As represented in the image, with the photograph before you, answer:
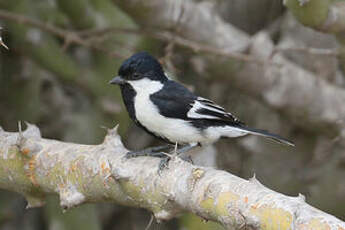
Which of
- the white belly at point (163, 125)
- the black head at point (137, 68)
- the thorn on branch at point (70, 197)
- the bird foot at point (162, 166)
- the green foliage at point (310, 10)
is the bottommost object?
the thorn on branch at point (70, 197)

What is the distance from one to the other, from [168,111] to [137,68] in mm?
303

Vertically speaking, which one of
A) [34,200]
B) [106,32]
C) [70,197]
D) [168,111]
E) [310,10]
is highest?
[310,10]

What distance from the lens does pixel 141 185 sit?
2455 mm

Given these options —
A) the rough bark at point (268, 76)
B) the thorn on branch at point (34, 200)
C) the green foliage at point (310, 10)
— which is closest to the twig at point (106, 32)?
the rough bark at point (268, 76)

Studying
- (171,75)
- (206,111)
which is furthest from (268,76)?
(206,111)

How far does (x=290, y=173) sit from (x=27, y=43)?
2596mm

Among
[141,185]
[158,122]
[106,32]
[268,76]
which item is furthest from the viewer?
[268,76]

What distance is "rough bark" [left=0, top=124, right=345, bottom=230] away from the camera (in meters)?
1.88

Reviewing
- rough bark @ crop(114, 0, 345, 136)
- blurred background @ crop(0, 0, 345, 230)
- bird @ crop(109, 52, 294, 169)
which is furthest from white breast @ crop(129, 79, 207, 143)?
rough bark @ crop(114, 0, 345, 136)

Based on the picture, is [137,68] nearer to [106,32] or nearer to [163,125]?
[163,125]

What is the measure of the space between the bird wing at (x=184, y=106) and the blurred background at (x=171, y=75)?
0.39m

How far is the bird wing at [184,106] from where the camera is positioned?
11.3 feet

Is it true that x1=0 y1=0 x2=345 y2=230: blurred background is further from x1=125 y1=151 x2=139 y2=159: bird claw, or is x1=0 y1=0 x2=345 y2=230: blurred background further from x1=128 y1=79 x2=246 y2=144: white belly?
x1=125 y1=151 x2=139 y2=159: bird claw

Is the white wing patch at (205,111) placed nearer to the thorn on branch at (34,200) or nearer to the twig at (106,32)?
the twig at (106,32)
